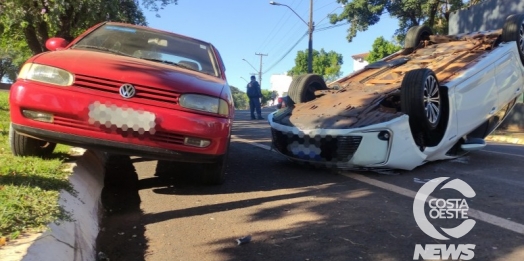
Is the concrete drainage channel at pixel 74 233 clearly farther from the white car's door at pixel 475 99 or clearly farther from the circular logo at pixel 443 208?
the white car's door at pixel 475 99

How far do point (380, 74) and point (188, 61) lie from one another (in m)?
2.97

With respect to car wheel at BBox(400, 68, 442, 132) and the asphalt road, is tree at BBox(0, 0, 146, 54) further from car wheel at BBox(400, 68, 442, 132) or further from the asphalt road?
car wheel at BBox(400, 68, 442, 132)

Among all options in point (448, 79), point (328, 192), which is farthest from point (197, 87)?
point (448, 79)

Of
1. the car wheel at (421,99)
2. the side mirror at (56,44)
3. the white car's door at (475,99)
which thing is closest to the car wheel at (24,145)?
the side mirror at (56,44)

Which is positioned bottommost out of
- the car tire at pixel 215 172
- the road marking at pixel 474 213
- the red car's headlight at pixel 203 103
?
the road marking at pixel 474 213

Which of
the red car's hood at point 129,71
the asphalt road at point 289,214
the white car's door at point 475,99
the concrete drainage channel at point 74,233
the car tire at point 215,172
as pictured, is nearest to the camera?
the concrete drainage channel at point 74,233

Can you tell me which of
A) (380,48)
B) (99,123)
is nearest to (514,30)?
(99,123)

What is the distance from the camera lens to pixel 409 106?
479 cm

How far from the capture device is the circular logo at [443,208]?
3074 mm

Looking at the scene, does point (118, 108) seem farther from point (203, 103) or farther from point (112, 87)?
point (203, 103)

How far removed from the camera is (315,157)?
4.86 metres

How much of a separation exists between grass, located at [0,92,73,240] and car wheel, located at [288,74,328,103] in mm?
3085

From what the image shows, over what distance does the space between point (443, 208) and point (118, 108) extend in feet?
8.87

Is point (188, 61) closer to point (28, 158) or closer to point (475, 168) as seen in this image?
point (28, 158)
